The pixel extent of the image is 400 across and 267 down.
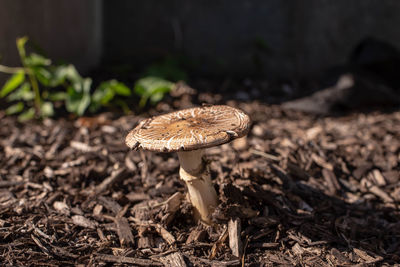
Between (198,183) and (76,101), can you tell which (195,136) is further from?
(76,101)

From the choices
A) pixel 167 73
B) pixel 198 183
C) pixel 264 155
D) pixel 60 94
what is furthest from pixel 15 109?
pixel 198 183

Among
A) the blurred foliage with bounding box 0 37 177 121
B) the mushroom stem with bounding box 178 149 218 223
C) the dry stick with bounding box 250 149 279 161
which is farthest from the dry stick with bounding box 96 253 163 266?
the blurred foliage with bounding box 0 37 177 121

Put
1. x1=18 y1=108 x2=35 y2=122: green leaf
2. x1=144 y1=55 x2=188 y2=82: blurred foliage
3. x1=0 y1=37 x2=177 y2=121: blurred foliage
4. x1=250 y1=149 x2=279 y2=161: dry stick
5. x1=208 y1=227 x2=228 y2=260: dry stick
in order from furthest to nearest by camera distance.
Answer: x1=144 y1=55 x2=188 y2=82: blurred foliage → x1=18 y1=108 x2=35 y2=122: green leaf → x1=0 y1=37 x2=177 y2=121: blurred foliage → x1=250 y1=149 x2=279 y2=161: dry stick → x1=208 y1=227 x2=228 y2=260: dry stick

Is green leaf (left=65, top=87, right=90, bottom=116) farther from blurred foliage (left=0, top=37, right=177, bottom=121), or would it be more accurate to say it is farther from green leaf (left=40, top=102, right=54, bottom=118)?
green leaf (left=40, top=102, right=54, bottom=118)

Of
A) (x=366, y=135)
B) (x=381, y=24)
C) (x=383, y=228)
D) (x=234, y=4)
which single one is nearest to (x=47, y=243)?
(x=383, y=228)

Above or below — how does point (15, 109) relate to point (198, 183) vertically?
below

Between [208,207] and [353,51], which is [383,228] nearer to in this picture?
[208,207]
